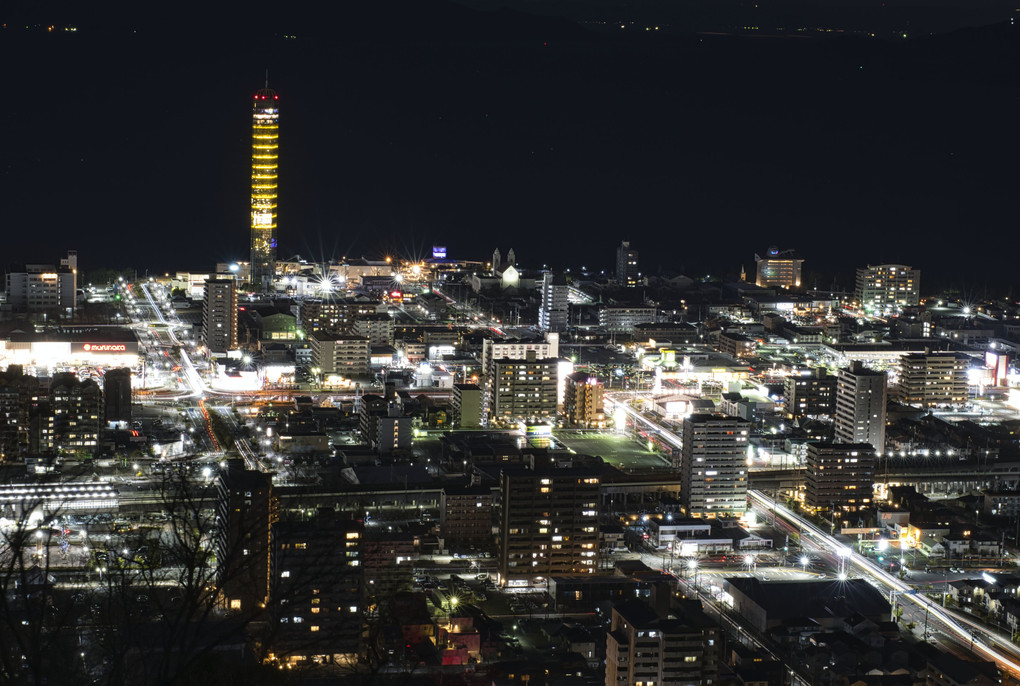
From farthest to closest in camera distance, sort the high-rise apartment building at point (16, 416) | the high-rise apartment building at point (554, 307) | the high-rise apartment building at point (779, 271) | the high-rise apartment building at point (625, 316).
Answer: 1. the high-rise apartment building at point (779, 271)
2. the high-rise apartment building at point (625, 316)
3. the high-rise apartment building at point (554, 307)
4. the high-rise apartment building at point (16, 416)

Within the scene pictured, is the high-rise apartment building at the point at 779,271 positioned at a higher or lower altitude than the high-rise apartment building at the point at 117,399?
higher

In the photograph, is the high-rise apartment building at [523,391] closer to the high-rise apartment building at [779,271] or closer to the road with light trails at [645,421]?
the road with light trails at [645,421]

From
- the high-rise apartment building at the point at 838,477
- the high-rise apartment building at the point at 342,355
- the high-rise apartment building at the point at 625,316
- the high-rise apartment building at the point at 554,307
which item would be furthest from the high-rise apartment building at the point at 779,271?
the high-rise apartment building at the point at 838,477

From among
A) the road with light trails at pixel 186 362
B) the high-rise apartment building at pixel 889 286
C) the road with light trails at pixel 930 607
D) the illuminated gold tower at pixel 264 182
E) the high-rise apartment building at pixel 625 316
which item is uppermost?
the illuminated gold tower at pixel 264 182

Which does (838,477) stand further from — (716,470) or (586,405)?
(586,405)

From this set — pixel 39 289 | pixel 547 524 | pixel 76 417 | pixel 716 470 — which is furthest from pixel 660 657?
pixel 39 289

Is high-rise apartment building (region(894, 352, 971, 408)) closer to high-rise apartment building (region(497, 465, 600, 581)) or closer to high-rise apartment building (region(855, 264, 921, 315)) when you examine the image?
high-rise apartment building (region(855, 264, 921, 315))

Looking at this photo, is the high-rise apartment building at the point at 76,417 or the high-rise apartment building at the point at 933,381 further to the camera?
the high-rise apartment building at the point at 933,381

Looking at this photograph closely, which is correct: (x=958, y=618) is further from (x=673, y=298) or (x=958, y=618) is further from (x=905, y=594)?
(x=673, y=298)
